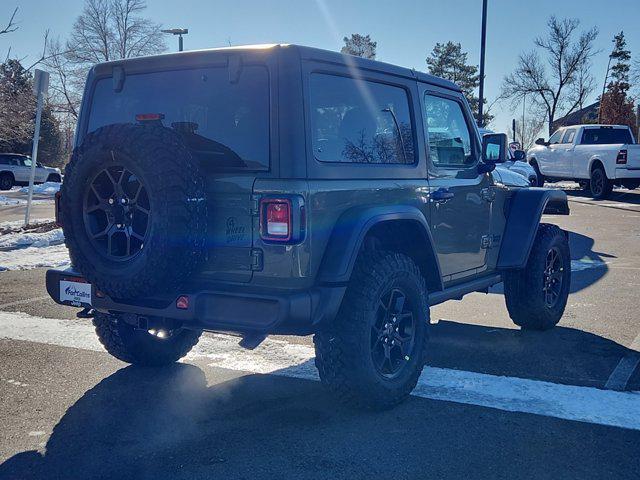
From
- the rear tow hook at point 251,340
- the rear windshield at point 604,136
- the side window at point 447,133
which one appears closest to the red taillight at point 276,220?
the rear tow hook at point 251,340

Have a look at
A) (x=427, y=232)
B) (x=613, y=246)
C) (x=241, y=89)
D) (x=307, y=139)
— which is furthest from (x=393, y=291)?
(x=613, y=246)

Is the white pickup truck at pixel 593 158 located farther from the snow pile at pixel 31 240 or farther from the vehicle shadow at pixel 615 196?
the snow pile at pixel 31 240

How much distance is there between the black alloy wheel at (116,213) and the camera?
3.43 m

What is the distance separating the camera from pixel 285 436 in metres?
3.49

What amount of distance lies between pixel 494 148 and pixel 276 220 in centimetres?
238

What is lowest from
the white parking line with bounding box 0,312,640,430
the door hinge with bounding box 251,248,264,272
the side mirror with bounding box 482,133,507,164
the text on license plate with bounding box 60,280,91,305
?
the white parking line with bounding box 0,312,640,430

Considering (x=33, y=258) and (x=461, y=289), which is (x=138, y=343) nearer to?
(x=461, y=289)

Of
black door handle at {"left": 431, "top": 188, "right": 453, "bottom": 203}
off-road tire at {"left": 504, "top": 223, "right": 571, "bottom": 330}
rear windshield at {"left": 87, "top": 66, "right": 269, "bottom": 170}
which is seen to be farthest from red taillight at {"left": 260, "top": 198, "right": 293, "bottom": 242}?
off-road tire at {"left": 504, "top": 223, "right": 571, "bottom": 330}

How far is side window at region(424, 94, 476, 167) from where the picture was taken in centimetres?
454

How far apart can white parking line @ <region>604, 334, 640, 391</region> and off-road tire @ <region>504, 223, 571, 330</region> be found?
28.4 inches

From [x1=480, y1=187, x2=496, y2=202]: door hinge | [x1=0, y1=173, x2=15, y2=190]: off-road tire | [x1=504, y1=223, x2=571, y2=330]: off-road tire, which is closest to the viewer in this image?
[x1=480, y1=187, x2=496, y2=202]: door hinge

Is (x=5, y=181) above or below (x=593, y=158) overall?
below

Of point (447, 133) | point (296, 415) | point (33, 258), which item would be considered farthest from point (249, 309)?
A: point (33, 258)

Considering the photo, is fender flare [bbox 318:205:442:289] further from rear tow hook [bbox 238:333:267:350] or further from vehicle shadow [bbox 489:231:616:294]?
vehicle shadow [bbox 489:231:616:294]
